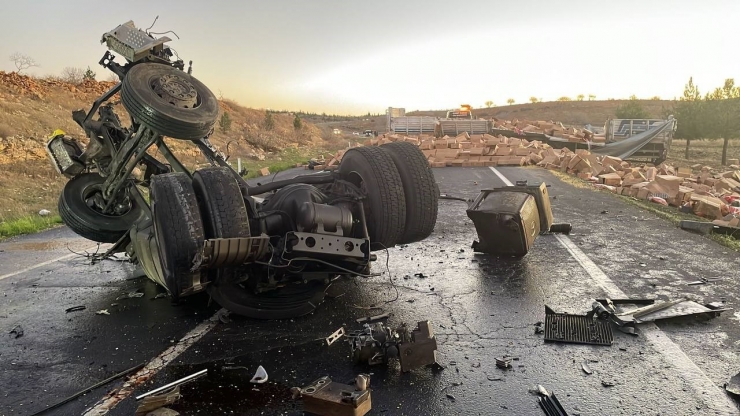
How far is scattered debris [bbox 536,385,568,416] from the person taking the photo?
9.24 ft

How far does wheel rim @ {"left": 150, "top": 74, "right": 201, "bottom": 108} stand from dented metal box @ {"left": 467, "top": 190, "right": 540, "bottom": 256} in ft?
11.6

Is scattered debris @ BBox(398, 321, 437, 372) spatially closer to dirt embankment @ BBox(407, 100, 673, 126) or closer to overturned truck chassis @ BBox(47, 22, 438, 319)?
overturned truck chassis @ BBox(47, 22, 438, 319)

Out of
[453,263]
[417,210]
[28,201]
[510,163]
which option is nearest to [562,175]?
[510,163]

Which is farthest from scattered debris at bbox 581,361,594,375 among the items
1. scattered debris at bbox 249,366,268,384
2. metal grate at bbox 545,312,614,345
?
scattered debris at bbox 249,366,268,384

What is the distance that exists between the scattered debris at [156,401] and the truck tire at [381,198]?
7.08ft

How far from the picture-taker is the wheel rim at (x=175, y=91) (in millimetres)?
5375

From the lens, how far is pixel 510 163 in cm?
2014

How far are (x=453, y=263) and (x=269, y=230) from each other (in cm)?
271

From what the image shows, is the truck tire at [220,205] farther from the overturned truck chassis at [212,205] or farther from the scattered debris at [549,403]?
the scattered debris at [549,403]

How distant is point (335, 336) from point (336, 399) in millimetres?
1006

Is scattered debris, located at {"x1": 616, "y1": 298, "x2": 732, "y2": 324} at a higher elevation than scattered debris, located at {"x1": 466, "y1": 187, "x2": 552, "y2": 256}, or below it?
below

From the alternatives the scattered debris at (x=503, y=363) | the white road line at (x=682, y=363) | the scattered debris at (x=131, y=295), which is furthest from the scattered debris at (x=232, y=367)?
the white road line at (x=682, y=363)

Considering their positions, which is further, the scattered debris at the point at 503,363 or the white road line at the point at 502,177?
the white road line at the point at 502,177

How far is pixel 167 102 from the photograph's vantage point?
5305mm
